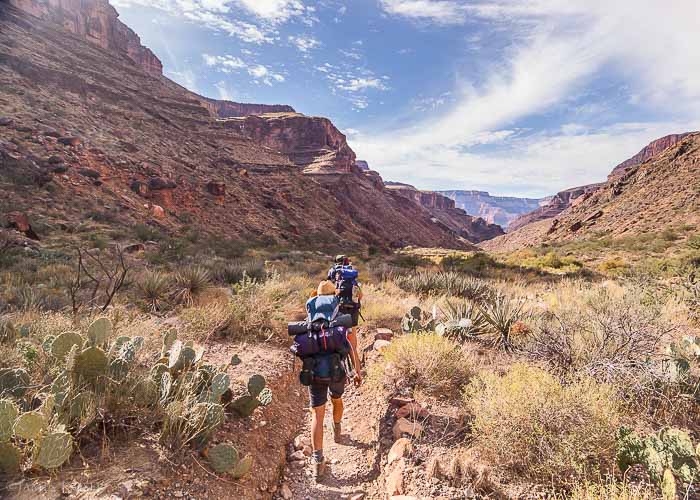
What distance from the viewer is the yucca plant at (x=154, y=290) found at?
22.0 ft

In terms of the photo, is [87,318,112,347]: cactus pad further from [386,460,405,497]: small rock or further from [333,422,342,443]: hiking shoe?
[386,460,405,497]: small rock

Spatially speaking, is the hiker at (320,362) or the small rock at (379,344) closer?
the hiker at (320,362)

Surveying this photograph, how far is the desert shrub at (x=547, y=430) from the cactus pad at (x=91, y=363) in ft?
10.8

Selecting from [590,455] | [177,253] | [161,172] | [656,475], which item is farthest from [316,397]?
[161,172]

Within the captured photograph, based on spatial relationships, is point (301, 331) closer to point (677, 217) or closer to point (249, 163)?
point (677, 217)

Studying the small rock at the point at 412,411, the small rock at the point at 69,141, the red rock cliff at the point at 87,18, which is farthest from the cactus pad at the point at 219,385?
the red rock cliff at the point at 87,18

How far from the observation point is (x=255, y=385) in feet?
11.6

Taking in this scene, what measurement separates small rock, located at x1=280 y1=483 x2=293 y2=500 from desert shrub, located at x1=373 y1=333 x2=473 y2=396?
1686mm

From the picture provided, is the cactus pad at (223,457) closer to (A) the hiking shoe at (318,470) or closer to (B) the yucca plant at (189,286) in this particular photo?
(A) the hiking shoe at (318,470)

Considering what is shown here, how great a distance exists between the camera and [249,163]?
1636 inches

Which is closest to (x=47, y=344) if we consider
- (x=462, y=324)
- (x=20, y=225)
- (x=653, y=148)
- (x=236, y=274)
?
(x=462, y=324)

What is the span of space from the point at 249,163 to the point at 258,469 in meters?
42.4

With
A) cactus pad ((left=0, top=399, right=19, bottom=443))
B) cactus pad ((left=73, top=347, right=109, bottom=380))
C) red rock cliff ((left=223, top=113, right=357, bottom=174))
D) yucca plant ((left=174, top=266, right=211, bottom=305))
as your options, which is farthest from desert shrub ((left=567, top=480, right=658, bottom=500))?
red rock cliff ((left=223, top=113, right=357, bottom=174))

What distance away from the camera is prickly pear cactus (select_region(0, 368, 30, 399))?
259 centimetres
